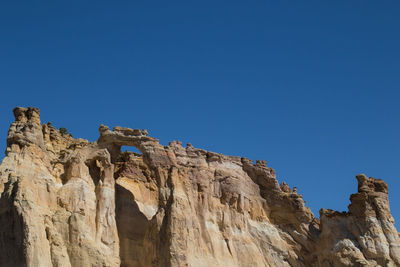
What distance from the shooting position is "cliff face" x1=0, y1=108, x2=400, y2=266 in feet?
110

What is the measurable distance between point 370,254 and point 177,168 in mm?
9774

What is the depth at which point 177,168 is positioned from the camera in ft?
125

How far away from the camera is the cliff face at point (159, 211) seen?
1315 inches

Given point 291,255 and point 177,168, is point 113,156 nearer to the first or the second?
point 177,168

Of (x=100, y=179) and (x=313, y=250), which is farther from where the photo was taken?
(x=313, y=250)

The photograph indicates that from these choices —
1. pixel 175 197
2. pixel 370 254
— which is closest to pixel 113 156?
pixel 175 197

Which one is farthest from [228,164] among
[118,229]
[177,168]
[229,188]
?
[118,229]

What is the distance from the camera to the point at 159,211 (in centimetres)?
3644

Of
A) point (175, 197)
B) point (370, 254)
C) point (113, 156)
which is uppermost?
point (113, 156)

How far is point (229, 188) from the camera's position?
40219 mm

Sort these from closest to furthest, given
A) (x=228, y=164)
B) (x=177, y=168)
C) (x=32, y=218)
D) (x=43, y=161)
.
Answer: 1. (x=32, y=218)
2. (x=43, y=161)
3. (x=177, y=168)
4. (x=228, y=164)

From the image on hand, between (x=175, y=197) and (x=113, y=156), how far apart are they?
13.1 ft

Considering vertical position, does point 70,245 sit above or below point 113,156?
below

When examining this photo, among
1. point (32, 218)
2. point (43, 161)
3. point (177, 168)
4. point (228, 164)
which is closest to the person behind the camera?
point (32, 218)
